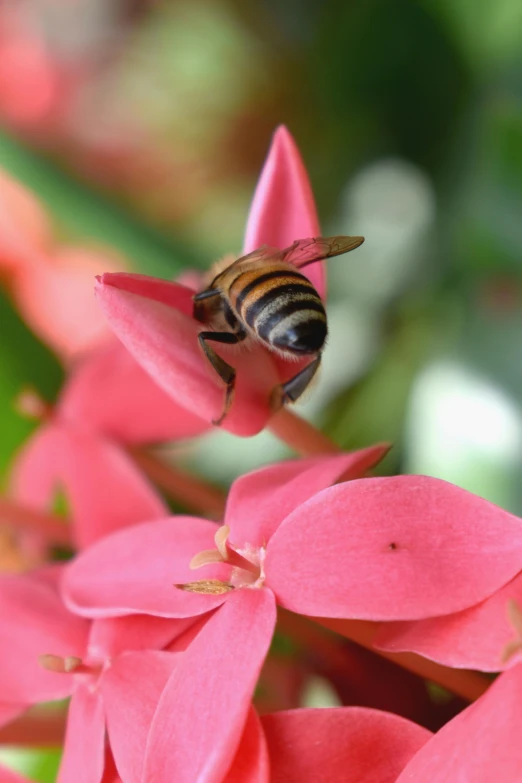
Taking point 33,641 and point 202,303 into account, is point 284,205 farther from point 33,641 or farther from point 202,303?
point 33,641

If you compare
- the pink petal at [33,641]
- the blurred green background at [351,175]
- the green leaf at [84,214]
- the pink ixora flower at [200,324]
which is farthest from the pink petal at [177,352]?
the green leaf at [84,214]

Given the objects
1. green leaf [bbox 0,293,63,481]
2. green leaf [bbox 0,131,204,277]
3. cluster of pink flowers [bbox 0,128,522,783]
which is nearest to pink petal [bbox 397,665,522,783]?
cluster of pink flowers [bbox 0,128,522,783]

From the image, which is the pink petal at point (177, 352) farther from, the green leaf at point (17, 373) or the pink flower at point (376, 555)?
the green leaf at point (17, 373)

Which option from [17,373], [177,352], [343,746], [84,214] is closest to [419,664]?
[343,746]

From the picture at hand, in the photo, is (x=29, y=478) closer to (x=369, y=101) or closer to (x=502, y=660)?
(x=502, y=660)

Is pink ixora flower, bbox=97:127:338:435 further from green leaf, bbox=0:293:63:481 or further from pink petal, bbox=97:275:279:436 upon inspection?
green leaf, bbox=0:293:63:481

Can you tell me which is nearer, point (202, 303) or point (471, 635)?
point (471, 635)
